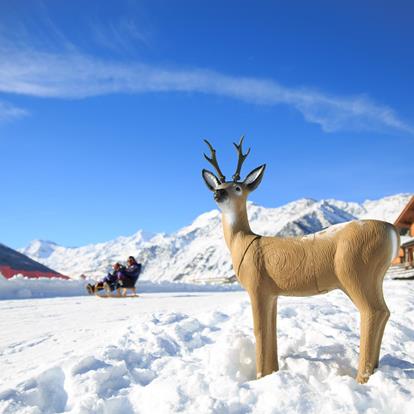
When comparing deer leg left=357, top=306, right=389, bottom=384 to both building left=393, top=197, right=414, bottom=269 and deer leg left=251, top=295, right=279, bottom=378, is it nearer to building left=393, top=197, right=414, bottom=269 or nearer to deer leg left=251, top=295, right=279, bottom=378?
deer leg left=251, top=295, right=279, bottom=378

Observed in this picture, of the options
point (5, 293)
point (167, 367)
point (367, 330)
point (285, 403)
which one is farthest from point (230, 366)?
point (5, 293)

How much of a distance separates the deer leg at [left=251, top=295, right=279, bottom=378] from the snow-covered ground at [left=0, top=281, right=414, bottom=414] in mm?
207

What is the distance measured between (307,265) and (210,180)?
144cm

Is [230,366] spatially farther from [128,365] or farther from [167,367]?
[128,365]

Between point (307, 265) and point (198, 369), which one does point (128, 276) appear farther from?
point (307, 265)

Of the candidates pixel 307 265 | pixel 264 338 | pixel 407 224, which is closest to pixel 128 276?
pixel 264 338

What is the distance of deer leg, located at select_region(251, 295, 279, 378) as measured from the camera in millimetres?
4051

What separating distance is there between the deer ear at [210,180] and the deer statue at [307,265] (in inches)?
2.0

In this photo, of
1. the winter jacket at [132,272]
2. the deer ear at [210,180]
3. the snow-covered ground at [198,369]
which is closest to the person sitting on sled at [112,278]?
the winter jacket at [132,272]

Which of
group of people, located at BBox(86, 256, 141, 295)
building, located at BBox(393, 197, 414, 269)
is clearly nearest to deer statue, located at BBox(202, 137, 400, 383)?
group of people, located at BBox(86, 256, 141, 295)

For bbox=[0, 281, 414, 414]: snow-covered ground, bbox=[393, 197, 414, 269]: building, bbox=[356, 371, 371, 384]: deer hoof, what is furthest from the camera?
bbox=[393, 197, 414, 269]: building

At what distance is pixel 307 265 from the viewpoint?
12.9ft

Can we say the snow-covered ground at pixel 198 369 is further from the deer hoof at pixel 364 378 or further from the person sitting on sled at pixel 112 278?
the person sitting on sled at pixel 112 278

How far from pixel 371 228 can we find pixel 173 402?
7.22 ft
